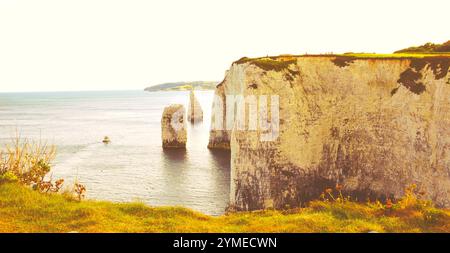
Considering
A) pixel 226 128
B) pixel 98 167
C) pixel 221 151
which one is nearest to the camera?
pixel 98 167

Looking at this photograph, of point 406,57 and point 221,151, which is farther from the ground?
point 406,57

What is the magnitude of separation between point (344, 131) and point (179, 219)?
20.4m

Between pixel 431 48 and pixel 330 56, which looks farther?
pixel 431 48

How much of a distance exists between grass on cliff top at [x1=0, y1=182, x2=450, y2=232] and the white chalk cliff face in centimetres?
1458

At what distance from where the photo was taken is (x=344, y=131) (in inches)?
1216

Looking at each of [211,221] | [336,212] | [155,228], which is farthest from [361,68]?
[155,228]

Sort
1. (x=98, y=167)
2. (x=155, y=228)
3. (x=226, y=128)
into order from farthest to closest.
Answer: (x=226, y=128) < (x=98, y=167) < (x=155, y=228)

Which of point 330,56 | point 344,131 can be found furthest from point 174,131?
point 344,131

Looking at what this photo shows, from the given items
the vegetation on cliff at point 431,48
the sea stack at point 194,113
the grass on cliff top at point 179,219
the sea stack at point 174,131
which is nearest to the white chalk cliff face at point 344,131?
the vegetation on cliff at point 431,48

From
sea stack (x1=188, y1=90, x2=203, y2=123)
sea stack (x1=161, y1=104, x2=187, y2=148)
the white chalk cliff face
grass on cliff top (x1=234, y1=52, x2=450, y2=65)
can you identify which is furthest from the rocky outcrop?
sea stack (x1=188, y1=90, x2=203, y2=123)

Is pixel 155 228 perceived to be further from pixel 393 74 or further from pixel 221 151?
pixel 221 151

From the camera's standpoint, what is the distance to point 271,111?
99.6ft

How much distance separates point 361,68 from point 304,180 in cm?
987

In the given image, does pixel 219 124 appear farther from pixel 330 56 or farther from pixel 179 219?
pixel 179 219
